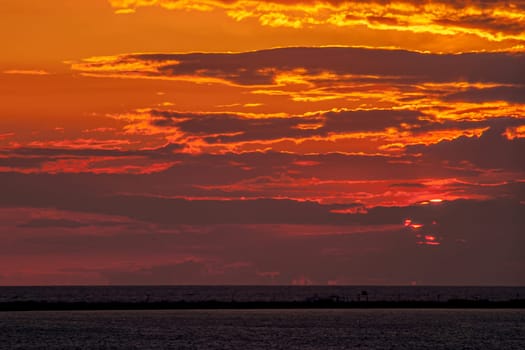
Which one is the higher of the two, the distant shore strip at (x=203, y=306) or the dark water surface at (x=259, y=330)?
the distant shore strip at (x=203, y=306)

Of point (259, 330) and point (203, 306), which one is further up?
point (203, 306)

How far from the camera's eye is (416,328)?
13900 cm

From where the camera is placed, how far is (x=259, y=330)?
133m

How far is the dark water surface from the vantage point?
4286 inches

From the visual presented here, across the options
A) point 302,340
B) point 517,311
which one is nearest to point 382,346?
point 302,340

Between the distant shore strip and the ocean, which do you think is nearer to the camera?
the ocean

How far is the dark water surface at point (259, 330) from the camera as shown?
357ft

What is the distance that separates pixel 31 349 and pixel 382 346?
119 feet

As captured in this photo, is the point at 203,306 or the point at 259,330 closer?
the point at 259,330

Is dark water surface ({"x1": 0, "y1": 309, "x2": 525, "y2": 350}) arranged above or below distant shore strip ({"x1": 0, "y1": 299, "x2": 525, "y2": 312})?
below

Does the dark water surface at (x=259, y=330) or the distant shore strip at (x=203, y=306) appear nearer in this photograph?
the dark water surface at (x=259, y=330)

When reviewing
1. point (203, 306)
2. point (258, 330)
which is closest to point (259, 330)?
point (258, 330)

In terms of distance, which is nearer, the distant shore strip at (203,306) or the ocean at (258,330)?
the ocean at (258,330)

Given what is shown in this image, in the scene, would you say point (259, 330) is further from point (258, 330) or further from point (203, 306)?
point (203, 306)
